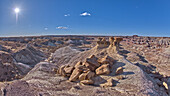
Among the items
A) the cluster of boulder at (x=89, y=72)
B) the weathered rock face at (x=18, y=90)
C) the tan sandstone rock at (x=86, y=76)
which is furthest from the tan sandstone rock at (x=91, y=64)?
the weathered rock face at (x=18, y=90)

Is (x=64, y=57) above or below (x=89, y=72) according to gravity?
below

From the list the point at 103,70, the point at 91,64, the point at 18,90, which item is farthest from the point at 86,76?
the point at 18,90

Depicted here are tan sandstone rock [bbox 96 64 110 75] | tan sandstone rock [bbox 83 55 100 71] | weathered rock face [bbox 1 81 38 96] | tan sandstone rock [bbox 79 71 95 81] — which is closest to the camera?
weathered rock face [bbox 1 81 38 96]

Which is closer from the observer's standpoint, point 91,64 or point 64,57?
point 91,64

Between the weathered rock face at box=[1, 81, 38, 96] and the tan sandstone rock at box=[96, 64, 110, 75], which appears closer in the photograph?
the weathered rock face at box=[1, 81, 38, 96]

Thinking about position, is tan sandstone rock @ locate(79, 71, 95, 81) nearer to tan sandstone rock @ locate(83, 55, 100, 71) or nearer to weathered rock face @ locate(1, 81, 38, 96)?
tan sandstone rock @ locate(83, 55, 100, 71)

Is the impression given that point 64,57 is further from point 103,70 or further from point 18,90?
point 18,90

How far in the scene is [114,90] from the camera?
16.9 feet

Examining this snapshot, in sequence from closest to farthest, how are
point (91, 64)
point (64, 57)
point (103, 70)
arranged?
1. point (103, 70)
2. point (91, 64)
3. point (64, 57)

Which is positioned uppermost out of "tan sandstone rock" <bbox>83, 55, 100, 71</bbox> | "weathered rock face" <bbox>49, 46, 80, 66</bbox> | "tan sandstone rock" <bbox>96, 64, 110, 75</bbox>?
"tan sandstone rock" <bbox>83, 55, 100, 71</bbox>

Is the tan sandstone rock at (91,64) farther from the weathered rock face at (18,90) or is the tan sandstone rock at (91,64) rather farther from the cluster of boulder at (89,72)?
the weathered rock face at (18,90)

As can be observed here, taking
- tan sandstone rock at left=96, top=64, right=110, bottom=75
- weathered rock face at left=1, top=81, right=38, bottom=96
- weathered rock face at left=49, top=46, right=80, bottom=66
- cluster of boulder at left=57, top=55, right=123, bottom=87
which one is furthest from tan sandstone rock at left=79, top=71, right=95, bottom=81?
weathered rock face at left=49, top=46, right=80, bottom=66

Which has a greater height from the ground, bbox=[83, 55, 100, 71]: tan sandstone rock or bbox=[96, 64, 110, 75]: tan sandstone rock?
bbox=[83, 55, 100, 71]: tan sandstone rock

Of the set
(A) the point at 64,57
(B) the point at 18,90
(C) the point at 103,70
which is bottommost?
(A) the point at 64,57
